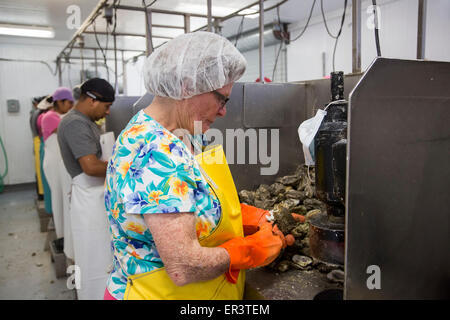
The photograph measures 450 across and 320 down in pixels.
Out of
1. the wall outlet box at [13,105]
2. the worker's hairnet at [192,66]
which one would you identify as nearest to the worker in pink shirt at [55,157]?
the worker's hairnet at [192,66]

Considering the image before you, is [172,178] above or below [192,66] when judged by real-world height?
below

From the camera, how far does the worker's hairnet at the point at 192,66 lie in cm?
93

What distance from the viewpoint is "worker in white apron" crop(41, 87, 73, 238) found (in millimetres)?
3244

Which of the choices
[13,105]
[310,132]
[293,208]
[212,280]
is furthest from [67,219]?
[13,105]

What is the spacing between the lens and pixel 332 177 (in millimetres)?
896

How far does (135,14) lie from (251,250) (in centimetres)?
231

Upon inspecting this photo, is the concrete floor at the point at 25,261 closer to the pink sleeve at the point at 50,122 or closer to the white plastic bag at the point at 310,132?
the pink sleeve at the point at 50,122

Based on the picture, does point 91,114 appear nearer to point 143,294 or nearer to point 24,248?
point 143,294

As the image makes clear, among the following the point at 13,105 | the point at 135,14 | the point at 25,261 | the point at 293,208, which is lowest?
the point at 25,261

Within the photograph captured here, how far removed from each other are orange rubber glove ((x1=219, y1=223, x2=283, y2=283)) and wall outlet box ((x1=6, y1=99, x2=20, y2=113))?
6735mm

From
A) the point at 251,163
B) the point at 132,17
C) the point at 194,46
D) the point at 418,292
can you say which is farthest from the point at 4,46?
the point at 418,292

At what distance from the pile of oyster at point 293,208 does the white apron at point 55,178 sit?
7.09ft

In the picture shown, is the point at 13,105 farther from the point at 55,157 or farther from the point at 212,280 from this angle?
the point at 212,280
